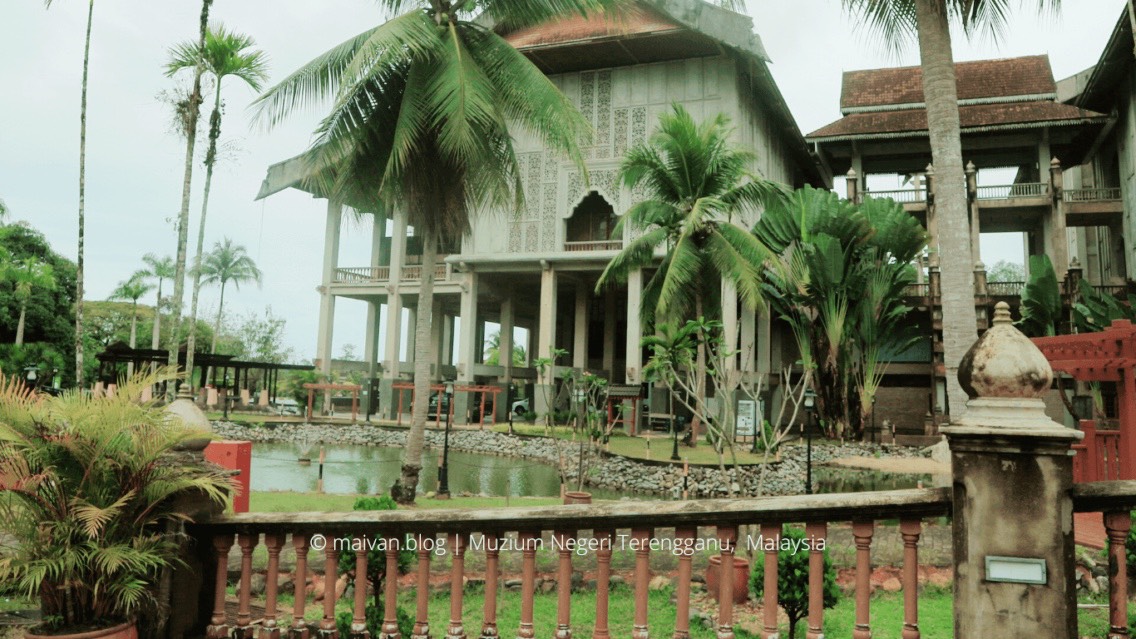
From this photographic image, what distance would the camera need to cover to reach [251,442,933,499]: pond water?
1426 centimetres

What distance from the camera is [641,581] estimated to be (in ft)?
9.16

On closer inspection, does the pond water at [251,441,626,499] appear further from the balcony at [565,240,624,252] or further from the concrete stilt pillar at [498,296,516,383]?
the balcony at [565,240,624,252]

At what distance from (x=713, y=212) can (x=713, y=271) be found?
1347 millimetres

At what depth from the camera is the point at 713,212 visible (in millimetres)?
17047

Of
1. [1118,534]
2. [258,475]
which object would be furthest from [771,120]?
[1118,534]

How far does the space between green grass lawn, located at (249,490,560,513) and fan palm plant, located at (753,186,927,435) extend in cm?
1135

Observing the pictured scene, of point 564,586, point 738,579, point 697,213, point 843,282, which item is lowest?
point 738,579

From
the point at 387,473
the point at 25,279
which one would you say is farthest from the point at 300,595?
the point at 25,279

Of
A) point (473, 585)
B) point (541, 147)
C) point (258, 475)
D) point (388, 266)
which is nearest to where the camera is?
point (473, 585)

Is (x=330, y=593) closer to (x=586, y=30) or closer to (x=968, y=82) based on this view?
(x=586, y=30)

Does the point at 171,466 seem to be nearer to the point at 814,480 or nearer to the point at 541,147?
the point at 814,480

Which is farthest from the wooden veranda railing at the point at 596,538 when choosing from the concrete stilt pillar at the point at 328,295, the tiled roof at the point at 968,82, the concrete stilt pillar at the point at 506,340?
the concrete stilt pillar at the point at 328,295

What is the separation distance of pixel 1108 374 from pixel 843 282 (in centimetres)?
1206

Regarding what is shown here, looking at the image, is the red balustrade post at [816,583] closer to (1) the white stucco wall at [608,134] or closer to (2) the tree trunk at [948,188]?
(2) the tree trunk at [948,188]
